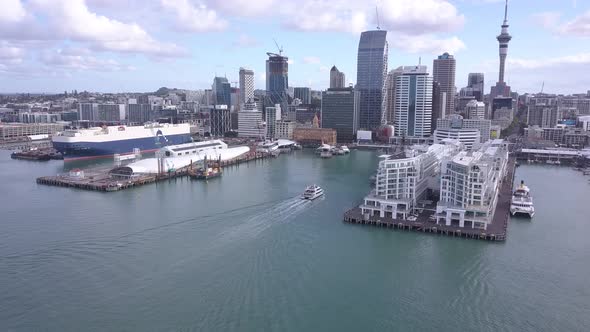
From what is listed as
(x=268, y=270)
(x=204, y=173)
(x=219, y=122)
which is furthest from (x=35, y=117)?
(x=268, y=270)

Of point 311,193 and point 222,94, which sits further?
point 222,94

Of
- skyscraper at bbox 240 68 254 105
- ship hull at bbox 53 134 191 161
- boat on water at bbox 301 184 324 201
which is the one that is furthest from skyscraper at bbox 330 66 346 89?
boat on water at bbox 301 184 324 201

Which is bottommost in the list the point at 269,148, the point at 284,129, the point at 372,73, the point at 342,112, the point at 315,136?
the point at 269,148

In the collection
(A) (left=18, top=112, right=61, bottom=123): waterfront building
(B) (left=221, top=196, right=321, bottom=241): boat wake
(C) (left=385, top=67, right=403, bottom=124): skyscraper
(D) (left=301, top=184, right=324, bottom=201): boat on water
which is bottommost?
(B) (left=221, top=196, right=321, bottom=241): boat wake

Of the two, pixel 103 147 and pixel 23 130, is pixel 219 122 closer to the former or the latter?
pixel 23 130

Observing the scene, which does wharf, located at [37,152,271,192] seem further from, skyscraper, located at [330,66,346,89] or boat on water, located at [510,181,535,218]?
skyscraper, located at [330,66,346,89]

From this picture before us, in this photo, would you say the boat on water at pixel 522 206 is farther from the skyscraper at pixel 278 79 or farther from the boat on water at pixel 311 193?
the skyscraper at pixel 278 79
